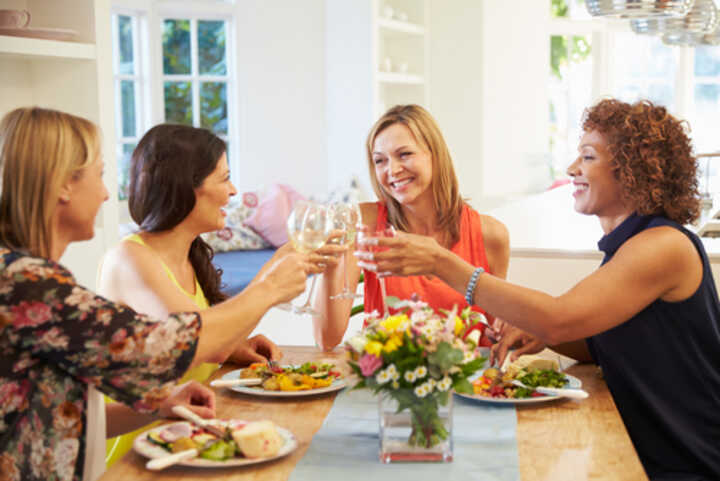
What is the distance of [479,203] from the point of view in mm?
7188

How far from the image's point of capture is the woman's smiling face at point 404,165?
235 cm

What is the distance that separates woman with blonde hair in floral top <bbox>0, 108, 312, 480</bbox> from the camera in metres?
1.20

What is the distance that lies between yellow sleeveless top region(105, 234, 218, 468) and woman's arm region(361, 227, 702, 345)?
0.56 m

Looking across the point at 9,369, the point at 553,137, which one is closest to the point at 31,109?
the point at 9,369

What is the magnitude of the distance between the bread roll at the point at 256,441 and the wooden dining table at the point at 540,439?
0.07 ft

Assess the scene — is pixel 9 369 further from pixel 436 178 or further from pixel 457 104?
pixel 457 104

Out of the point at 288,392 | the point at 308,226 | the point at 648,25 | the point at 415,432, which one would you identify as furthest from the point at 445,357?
the point at 648,25

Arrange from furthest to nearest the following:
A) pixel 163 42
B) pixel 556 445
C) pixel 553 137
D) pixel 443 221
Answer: pixel 553 137, pixel 163 42, pixel 443 221, pixel 556 445

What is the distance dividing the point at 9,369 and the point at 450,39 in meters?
6.18

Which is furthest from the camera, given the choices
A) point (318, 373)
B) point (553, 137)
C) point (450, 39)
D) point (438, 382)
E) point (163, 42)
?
point (553, 137)

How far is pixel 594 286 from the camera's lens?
1.67 m

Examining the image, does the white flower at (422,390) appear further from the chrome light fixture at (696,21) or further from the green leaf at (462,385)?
the chrome light fixture at (696,21)

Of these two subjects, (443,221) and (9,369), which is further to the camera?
(443,221)

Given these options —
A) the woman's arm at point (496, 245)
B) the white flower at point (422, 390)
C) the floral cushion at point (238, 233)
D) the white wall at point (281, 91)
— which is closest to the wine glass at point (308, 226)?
the white flower at point (422, 390)
